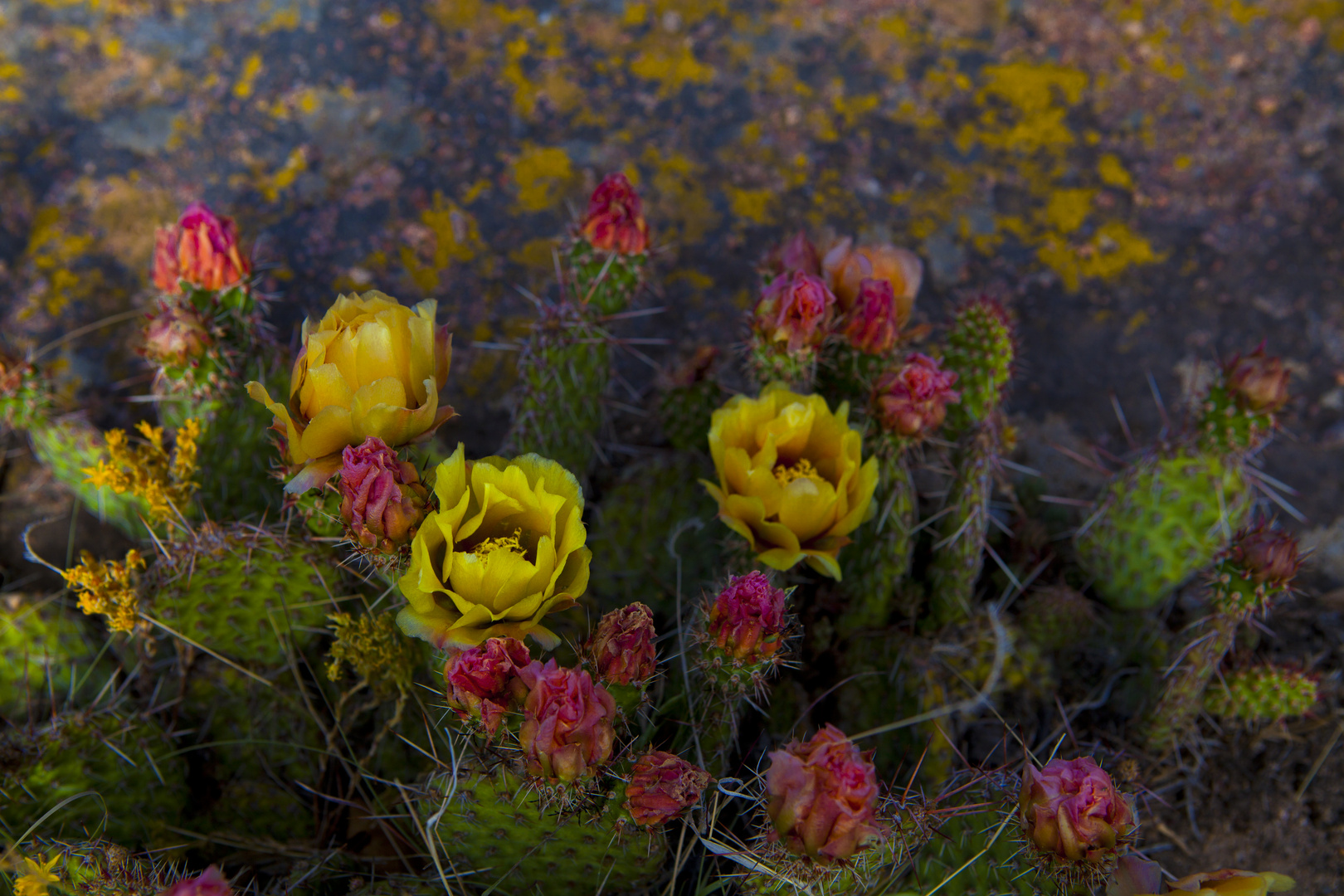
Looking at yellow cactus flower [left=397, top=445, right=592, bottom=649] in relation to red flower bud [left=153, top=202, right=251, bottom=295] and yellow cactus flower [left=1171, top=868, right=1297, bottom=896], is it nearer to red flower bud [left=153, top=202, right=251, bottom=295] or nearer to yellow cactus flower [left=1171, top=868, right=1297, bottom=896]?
red flower bud [left=153, top=202, right=251, bottom=295]

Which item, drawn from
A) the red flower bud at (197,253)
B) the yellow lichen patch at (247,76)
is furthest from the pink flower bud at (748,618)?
the yellow lichen patch at (247,76)

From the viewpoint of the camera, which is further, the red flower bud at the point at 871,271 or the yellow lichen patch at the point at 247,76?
the yellow lichen patch at the point at 247,76

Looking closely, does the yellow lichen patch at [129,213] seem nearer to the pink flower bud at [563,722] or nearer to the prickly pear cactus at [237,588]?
the prickly pear cactus at [237,588]

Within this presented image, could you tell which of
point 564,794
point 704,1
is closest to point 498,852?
point 564,794

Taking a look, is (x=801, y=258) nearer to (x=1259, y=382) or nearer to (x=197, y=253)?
(x=1259, y=382)

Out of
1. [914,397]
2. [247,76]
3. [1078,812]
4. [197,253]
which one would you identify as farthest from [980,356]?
[247,76]

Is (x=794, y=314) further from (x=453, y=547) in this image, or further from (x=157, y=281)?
(x=157, y=281)
